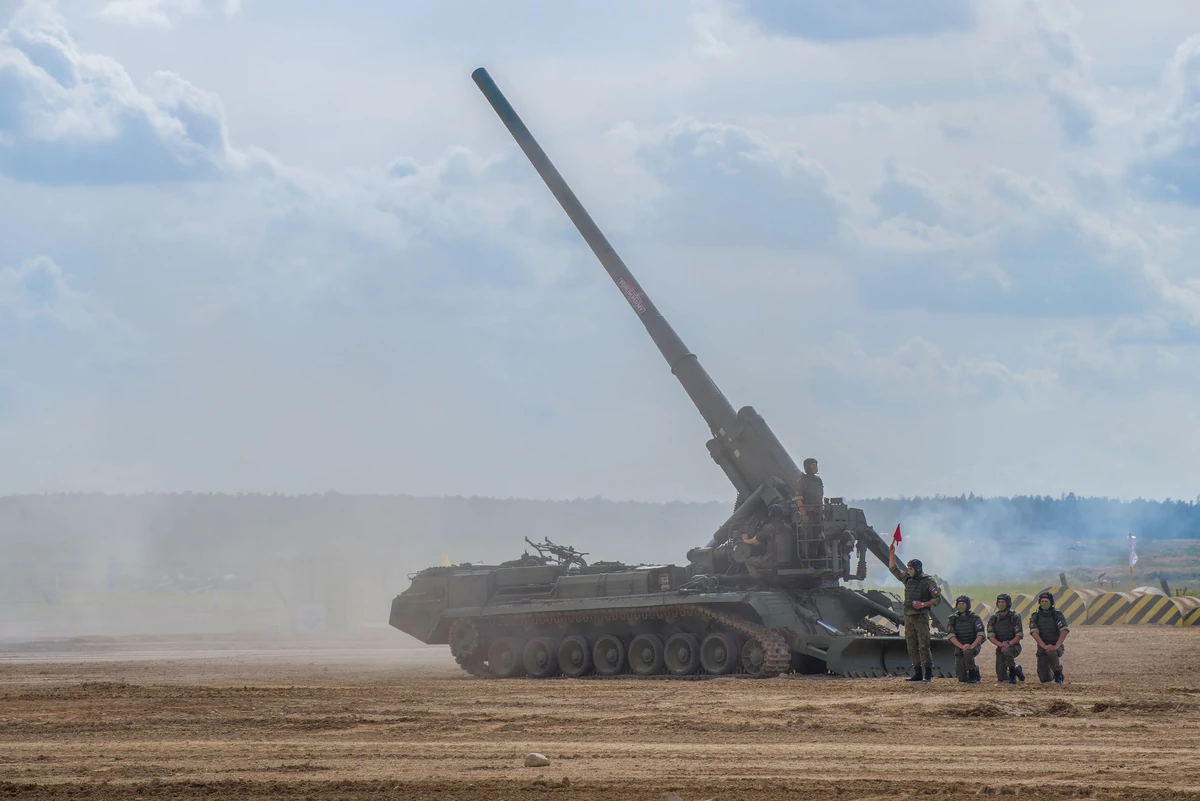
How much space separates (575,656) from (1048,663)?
25.0ft

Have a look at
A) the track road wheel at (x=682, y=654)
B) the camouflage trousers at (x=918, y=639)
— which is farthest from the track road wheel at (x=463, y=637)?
the camouflage trousers at (x=918, y=639)

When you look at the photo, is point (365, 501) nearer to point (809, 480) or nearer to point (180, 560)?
point (180, 560)

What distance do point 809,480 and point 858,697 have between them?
19.1ft

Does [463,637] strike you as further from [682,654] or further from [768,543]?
[768,543]

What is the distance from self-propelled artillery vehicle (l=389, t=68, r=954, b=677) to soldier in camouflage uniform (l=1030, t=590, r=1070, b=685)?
1.80m

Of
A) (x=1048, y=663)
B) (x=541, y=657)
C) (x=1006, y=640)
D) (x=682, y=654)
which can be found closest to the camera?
(x=1048, y=663)

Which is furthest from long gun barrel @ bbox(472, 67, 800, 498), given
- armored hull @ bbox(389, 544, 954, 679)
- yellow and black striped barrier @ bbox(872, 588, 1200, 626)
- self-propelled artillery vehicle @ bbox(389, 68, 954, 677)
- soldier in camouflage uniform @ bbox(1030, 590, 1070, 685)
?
yellow and black striped barrier @ bbox(872, 588, 1200, 626)

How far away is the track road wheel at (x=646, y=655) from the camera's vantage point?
24.5 metres

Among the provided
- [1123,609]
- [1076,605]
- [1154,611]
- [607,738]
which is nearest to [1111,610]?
[1123,609]

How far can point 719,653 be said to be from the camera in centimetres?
2377

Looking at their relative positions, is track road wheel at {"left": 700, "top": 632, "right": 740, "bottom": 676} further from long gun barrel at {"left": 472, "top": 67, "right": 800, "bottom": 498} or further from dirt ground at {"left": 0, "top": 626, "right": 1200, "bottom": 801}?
long gun barrel at {"left": 472, "top": 67, "right": 800, "bottom": 498}

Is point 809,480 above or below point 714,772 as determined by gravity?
above

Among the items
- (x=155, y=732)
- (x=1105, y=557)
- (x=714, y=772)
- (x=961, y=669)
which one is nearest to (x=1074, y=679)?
(x=961, y=669)

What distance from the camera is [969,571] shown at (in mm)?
67625
